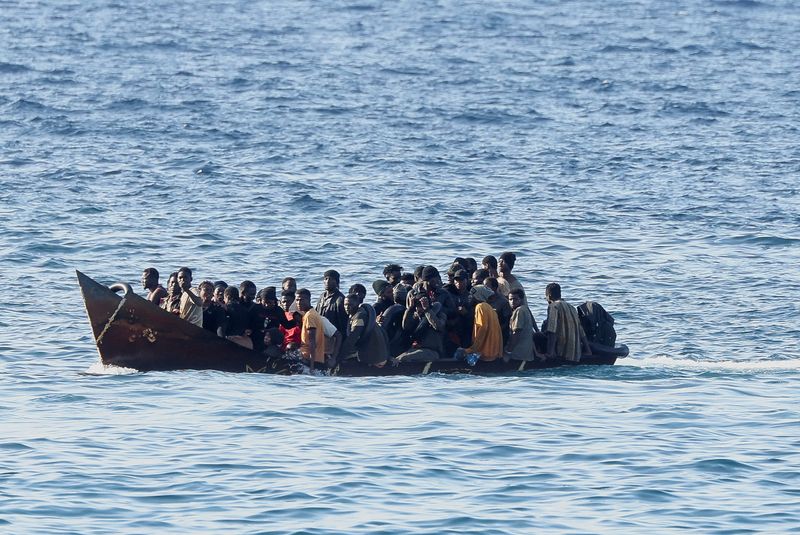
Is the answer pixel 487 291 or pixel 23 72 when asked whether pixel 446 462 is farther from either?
pixel 23 72

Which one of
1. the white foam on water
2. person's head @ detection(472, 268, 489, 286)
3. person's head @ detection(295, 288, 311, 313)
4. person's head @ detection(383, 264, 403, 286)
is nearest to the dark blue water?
the white foam on water

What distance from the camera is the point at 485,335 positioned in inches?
928

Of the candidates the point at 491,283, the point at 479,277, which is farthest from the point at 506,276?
the point at 491,283

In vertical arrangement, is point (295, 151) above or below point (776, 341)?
above

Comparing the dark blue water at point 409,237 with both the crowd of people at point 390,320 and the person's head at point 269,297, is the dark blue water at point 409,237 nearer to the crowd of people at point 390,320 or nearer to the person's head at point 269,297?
the crowd of people at point 390,320

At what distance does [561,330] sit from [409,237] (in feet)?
39.9

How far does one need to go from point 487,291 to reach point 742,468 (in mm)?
6172

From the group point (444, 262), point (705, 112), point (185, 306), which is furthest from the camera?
point (705, 112)

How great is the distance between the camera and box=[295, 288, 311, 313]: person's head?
75.3ft

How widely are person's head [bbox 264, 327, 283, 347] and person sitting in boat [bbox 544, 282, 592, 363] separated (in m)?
3.98

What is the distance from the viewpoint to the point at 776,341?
27578 millimetres

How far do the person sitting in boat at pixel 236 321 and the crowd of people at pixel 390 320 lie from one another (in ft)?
0.05

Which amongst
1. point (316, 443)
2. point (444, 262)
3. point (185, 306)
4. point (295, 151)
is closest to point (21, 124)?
point (295, 151)

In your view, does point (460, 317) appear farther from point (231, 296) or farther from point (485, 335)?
point (231, 296)
